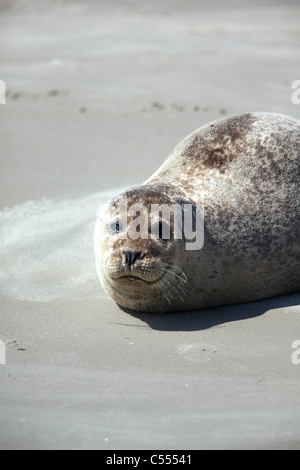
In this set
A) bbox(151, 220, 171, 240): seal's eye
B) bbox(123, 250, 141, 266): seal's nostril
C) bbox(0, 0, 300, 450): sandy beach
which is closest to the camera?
bbox(0, 0, 300, 450): sandy beach

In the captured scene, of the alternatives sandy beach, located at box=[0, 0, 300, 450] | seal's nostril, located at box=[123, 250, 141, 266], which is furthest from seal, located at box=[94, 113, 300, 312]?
sandy beach, located at box=[0, 0, 300, 450]

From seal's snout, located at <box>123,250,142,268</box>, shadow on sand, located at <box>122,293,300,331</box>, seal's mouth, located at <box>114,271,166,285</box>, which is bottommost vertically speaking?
shadow on sand, located at <box>122,293,300,331</box>

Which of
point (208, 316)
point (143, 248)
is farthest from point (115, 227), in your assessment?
point (208, 316)

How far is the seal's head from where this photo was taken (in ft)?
12.9

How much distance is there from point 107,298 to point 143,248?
71 centimetres

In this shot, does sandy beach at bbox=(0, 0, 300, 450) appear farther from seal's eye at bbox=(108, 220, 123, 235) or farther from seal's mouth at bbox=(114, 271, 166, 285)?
seal's eye at bbox=(108, 220, 123, 235)

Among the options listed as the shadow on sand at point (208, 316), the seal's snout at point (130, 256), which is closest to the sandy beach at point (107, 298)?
the shadow on sand at point (208, 316)

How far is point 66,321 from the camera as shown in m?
4.19

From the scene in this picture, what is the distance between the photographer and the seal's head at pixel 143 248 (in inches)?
155

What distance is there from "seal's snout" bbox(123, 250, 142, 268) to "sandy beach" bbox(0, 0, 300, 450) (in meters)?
0.39

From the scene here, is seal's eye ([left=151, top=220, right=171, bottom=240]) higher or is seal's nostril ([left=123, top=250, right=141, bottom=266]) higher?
seal's eye ([left=151, top=220, right=171, bottom=240])

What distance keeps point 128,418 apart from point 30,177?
4.11 meters

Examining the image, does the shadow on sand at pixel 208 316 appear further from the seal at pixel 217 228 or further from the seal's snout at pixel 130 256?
the seal's snout at pixel 130 256

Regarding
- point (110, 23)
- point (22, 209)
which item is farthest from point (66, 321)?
point (110, 23)
